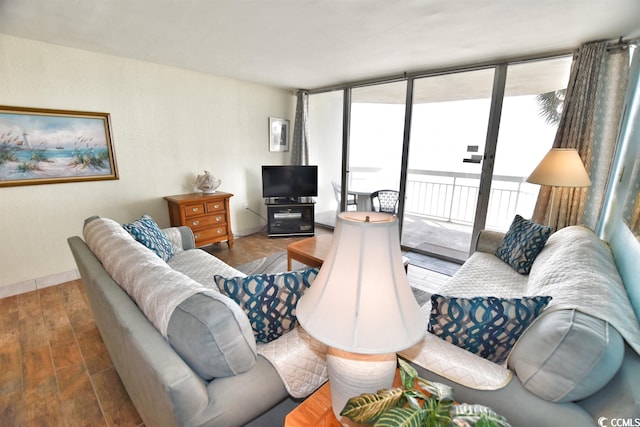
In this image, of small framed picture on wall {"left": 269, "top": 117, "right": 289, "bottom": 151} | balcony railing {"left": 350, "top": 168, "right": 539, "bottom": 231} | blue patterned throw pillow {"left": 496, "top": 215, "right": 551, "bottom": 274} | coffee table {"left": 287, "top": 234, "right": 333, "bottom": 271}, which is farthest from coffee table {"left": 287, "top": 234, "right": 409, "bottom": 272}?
small framed picture on wall {"left": 269, "top": 117, "right": 289, "bottom": 151}

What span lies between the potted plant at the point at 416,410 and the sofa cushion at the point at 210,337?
435 millimetres

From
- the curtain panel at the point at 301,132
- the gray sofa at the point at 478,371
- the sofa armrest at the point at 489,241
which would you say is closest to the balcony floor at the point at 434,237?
the sofa armrest at the point at 489,241

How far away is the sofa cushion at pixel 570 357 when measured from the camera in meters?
0.85

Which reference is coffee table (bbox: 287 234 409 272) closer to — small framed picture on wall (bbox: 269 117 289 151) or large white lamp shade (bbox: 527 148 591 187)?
large white lamp shade (bbox: 527 148 591 187)

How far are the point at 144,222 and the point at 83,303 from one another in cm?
102

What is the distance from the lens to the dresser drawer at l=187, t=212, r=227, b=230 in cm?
354

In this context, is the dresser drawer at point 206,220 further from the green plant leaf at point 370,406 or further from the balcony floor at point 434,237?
the green plant leaf at point 370,406

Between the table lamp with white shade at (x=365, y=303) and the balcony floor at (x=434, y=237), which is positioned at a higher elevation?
the table lamp with white shade at (x=365, y=303)

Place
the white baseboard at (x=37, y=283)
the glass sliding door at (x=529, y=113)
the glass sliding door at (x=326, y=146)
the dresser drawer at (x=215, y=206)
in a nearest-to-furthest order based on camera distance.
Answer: the white baseboard at (x=37, y=283) < the glass sliding door at (x=529, y=113) < the dresser drawer at (x=215, y=206) < the glass sliding door at (x=326, y=146)

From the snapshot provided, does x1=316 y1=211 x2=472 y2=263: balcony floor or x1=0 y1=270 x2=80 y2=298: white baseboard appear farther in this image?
Answer: x1=316 y1=211 x2=472 y2=263: balcony floor

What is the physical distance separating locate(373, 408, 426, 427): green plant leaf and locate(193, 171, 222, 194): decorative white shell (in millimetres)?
3620

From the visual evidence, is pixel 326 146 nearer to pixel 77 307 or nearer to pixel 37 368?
pixel 77 307

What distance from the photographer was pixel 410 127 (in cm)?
366

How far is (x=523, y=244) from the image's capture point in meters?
2.22
